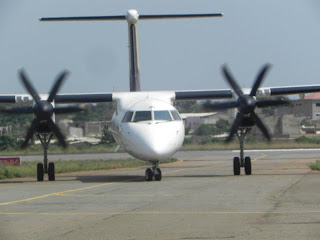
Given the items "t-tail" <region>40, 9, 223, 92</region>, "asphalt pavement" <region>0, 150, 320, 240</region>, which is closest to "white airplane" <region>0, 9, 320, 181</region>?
"t-tail" <region>40, 9, 223, 92</region>

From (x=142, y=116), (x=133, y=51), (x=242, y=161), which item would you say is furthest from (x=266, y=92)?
(x=133, y=51)

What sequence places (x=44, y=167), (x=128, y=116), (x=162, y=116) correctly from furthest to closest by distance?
(x=44, y=167)
(x=128, y=116)
(x=162, y=116)

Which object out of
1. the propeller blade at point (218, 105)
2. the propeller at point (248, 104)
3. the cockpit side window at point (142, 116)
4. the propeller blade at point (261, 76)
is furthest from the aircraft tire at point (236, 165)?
the cockpit side window at point (142, 116)

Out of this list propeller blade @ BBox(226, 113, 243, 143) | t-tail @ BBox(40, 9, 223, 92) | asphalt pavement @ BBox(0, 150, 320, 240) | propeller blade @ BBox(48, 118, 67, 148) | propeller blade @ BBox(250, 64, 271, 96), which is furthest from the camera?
t-tail @ BBox(40, 9, 223, 92)

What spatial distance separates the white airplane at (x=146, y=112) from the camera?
24562 mm

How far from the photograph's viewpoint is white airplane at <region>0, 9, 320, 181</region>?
2456cm

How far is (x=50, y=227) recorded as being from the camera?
12.8 meters

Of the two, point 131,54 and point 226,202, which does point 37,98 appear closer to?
point 131,54

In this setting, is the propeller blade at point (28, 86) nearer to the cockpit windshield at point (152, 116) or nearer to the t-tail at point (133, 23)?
the cockpit windshield at point (152, 116)

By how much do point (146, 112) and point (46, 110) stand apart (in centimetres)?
406

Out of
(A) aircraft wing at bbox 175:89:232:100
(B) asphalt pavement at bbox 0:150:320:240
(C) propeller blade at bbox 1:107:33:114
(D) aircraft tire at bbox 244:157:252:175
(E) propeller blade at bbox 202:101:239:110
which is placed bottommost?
(B) asphalt pavement at bbox 0:150:320:240

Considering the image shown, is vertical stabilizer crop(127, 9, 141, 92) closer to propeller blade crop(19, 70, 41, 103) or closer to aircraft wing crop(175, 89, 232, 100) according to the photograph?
aircraft wing crop(175, 89, 232, 100)

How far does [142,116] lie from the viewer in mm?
25422

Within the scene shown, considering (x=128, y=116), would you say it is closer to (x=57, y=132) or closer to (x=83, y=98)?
(x=57, y=132)
